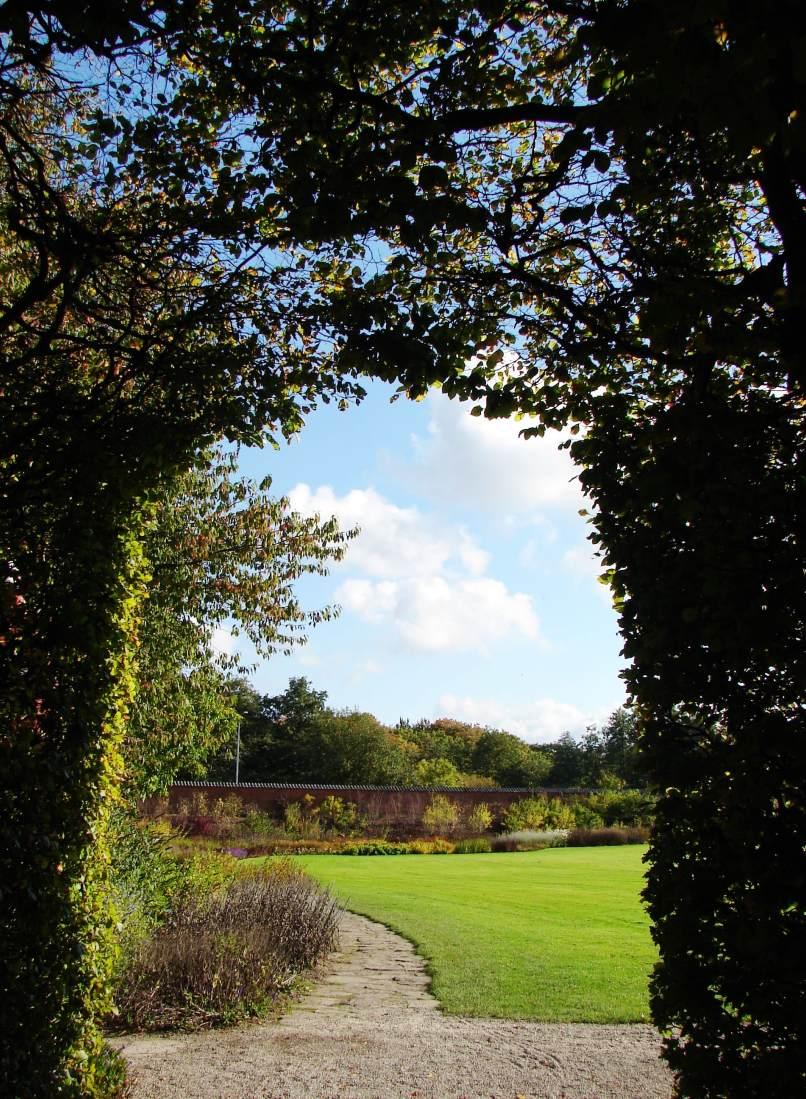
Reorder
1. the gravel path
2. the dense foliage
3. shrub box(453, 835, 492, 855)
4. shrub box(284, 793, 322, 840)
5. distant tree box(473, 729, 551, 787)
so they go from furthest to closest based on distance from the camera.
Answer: distant tree box(473, 729, 551, 787) → shrub box(284, 793, 322, 840) → shrub box(453, 835, 492, 855) → the gravel path → the dense foliage

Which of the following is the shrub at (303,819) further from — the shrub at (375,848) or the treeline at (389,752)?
the treeline at (389,752)

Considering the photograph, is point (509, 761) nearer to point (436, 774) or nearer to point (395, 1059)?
point (436, 774)

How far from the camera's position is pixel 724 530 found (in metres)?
3.61

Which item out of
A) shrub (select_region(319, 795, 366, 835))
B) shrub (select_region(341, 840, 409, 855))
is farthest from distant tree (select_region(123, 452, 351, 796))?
shrub (select_region(319, 795, 366, 835))

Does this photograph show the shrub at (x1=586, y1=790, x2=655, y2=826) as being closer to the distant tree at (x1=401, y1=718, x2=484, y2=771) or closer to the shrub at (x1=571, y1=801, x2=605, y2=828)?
the shrub at (x1=571, y1=801, x2=605, y2=828)

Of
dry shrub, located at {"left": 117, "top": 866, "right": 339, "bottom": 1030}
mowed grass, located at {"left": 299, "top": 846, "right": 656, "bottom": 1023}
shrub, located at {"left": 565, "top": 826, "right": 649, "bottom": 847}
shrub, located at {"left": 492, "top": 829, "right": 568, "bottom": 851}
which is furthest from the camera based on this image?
shrub, located at {"left": 565, "top": 826, "right": 649, "bottom": 847}

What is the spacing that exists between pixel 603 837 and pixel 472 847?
231 inches

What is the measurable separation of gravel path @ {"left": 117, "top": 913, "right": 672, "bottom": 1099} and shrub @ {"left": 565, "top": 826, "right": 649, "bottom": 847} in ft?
88.6

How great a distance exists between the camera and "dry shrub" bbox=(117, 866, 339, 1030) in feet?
24.5

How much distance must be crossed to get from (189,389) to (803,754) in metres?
4.18

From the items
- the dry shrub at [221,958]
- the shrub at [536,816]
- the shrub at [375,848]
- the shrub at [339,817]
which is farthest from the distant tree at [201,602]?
the shrub at [536,816]

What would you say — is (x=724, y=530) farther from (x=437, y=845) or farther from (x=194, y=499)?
(x=437, y=845)

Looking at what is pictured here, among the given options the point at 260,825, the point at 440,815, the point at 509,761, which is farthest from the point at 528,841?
the point at 509,761

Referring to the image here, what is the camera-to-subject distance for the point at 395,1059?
647 cm
